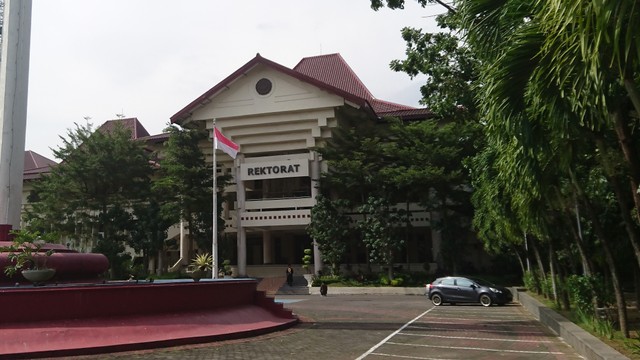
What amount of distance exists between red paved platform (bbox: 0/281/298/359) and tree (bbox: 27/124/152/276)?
25449 millimetres

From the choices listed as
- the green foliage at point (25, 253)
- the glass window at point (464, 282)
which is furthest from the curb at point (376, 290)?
the green foliage at point (25, 253)

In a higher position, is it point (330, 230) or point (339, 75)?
point (339, 75)

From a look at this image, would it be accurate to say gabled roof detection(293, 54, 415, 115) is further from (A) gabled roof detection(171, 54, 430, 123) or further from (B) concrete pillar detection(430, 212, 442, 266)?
(B) concrete pillar detection(430, 212, 442, 266)

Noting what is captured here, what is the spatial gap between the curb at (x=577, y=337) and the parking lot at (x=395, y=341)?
22 cm

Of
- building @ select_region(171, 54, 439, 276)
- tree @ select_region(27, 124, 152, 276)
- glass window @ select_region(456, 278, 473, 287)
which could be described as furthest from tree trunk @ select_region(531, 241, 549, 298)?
tree @ select_region(27, 124, 152, 276)

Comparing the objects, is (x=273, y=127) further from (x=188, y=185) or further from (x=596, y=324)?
(x=596, y=324)

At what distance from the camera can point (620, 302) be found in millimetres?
10859

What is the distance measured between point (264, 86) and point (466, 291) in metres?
20.9

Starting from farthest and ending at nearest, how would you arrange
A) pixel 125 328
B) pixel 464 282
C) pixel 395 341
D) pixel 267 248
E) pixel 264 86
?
pixel 267 248
pixel 264 86
pixel 464 282
pixel 395 341
pixel 125 328

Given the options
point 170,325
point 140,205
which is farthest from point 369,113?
point 170,325

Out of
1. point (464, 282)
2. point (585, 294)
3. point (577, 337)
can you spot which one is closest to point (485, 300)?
point (464, 282)

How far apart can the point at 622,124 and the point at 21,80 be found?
14.5 meters

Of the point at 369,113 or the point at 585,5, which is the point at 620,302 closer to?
the point at 585,5

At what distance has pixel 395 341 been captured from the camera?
11.7 m
